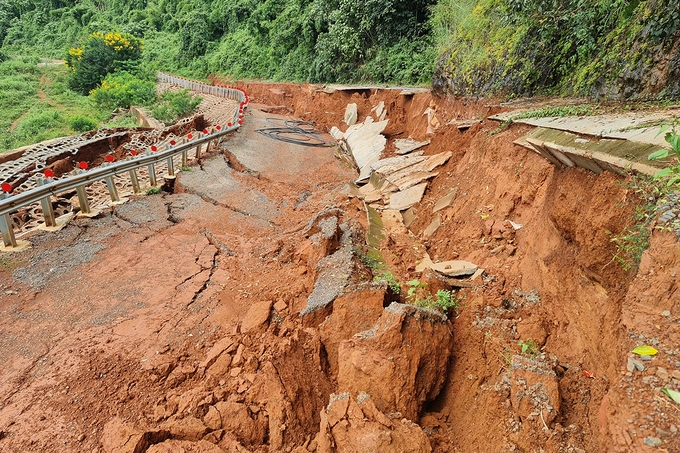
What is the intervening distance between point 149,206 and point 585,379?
748 centimetres

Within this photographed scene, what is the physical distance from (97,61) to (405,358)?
3854 centimetres

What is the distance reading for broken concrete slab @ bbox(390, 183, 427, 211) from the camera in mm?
7895

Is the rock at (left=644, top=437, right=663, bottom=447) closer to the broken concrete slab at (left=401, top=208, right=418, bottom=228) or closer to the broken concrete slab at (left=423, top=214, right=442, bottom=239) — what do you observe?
the broken concrete slab at (left=423, top=214, right=442, bottom=239)

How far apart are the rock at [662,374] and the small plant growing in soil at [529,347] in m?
1.20

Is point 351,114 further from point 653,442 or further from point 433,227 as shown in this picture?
point 653,442

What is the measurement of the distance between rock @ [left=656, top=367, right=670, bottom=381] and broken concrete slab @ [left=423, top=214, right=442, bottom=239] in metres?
4.56

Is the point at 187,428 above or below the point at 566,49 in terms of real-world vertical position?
below

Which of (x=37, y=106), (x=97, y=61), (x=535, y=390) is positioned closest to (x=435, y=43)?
(x=535, y=390)

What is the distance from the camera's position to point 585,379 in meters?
2.82

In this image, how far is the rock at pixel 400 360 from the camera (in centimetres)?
309

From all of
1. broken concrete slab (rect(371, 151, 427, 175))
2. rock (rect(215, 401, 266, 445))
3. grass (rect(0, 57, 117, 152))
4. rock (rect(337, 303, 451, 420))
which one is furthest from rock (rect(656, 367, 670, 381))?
grass (rect(0, 57, 117, 152))

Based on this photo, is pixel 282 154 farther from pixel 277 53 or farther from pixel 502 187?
pixel 277 53

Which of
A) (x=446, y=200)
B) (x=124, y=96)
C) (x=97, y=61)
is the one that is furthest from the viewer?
(x=97, y=61)

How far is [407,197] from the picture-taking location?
808 cm
